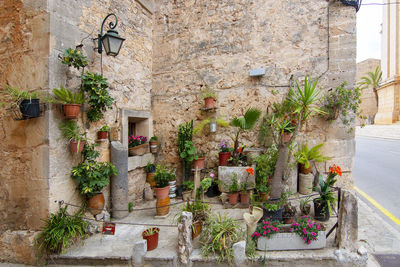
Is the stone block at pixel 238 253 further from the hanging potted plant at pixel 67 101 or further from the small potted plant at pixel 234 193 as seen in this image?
the hanging potted plant at pixel 67 101

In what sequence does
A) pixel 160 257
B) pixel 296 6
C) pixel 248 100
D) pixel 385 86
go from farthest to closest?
pixel 385 86, pixel 248 100, pixel 296 6, pixel 160 257

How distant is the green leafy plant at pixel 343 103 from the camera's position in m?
4.28

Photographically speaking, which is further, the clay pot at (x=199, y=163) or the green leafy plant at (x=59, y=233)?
the clay pot at (x=199, y=163)

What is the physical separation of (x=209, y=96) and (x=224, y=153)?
1.46m

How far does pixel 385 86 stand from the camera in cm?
1964

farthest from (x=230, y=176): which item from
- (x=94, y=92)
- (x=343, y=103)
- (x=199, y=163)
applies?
(x=94, y=92)

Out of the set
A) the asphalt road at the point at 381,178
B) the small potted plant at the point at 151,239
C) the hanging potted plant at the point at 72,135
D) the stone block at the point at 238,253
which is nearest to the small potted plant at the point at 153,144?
the hanging potted plant at the point at 72,135

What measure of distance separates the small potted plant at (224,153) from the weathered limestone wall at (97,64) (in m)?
2.06

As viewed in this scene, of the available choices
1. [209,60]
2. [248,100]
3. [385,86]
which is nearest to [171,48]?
[209,60]

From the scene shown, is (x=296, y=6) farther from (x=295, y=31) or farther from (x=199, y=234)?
(x=199, y=234)

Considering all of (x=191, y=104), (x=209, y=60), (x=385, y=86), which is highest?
(x=385, y=86)

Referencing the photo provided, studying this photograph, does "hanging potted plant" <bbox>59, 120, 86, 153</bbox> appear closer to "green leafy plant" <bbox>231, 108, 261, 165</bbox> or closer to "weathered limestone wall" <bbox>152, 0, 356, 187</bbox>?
"weathered limestone wall" <bbox>152, 0, 356, 187</bbox>

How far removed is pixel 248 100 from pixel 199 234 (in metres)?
3.29

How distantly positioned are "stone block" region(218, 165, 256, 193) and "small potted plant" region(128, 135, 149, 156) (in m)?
2.00
